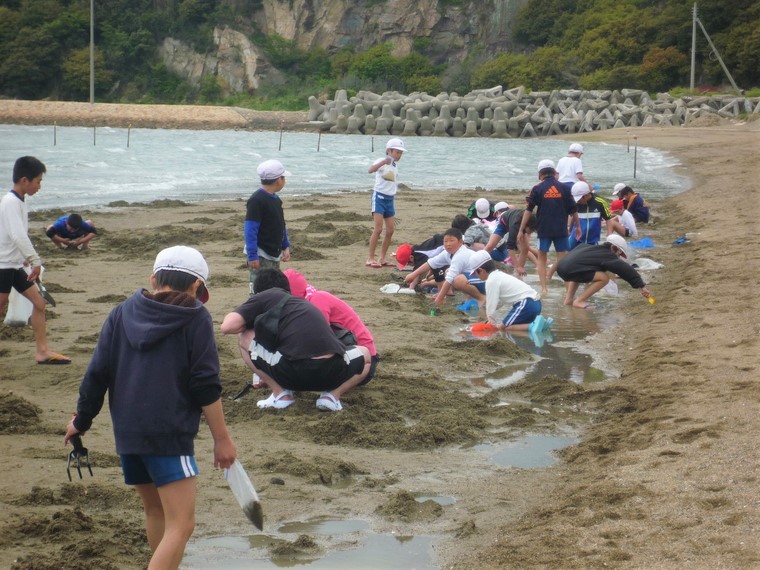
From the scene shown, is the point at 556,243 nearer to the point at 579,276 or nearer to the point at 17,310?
the point at 579,276

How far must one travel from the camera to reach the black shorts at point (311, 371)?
7.10 metres

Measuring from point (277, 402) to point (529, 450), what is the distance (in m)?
1.83

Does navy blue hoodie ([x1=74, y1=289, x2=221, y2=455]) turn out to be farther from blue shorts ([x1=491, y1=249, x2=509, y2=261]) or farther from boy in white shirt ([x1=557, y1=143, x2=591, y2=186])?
boy in white shirt ([x1=557, y1=143, x2=591, y2=186])

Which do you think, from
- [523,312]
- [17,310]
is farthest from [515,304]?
[17,310]

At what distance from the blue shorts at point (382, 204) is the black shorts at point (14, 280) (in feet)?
19.6

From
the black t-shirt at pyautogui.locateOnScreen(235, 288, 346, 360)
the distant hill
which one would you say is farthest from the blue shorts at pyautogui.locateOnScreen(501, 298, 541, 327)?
the distant hill

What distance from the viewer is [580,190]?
44.2ft

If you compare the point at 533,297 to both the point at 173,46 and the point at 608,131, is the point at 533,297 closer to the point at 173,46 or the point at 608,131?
the point at 608,131

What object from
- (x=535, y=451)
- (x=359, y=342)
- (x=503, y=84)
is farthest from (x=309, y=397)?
(x=503, y=84)

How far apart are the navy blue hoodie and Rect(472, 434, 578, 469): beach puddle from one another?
293cm

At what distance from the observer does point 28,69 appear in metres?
86.4

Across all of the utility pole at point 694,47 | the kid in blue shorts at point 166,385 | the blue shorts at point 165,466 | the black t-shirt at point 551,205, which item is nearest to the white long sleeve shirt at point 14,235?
the kid in blue shorts at point 166,385

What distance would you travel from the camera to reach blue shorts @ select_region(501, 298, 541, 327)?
10.3 metres

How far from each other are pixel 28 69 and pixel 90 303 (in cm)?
8179
